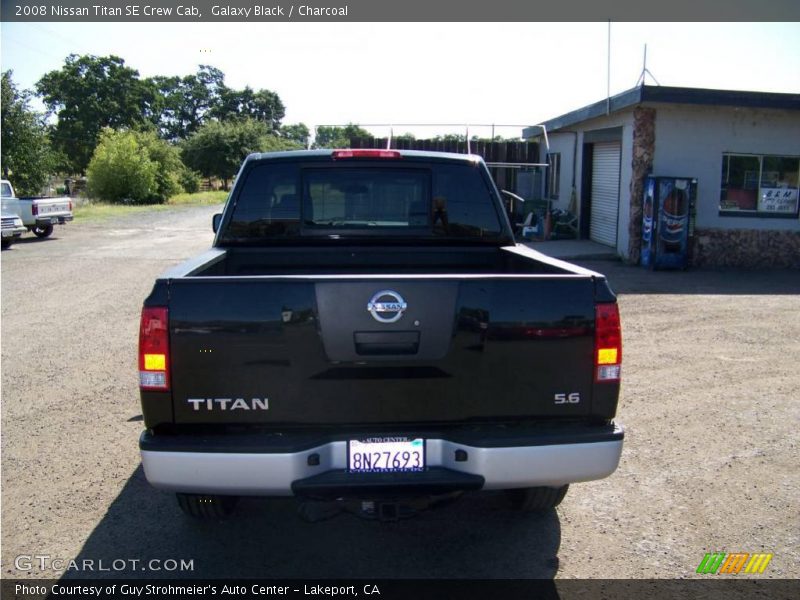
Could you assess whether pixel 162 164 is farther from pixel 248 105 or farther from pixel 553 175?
pixel 248 105

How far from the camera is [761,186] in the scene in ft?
52.3

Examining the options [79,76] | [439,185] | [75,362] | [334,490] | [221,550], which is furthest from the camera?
[79,76]

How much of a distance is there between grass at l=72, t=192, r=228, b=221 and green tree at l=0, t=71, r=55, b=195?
94.6 inches

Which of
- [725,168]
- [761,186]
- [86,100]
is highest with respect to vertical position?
[86,100]

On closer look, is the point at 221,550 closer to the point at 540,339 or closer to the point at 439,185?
the point at 540,339

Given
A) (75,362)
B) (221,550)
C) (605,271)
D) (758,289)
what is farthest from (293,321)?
(605,271)

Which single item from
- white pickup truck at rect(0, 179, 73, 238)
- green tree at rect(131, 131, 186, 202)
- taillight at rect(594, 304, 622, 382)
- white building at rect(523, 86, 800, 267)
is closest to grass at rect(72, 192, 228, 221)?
green tree at rect(131, 131, 186, 202)

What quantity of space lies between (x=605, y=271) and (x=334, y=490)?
1270 centimetres

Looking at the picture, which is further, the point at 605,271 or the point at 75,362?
the point at 605,271

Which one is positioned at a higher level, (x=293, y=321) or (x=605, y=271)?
(x=293, y=321)

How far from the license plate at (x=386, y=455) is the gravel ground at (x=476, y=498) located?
2.33ft

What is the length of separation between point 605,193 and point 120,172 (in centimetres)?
3419

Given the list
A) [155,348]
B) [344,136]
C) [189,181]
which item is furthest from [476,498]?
[189,181]

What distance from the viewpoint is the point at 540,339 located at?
3234 millimetres
